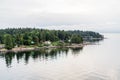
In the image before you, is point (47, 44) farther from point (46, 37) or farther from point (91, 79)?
point (91, 79)

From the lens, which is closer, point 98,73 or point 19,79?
point 19,79

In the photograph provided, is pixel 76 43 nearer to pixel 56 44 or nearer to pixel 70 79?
pixel 56 44

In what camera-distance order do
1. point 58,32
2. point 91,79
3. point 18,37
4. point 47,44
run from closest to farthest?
point 91,79
point 18,37
point 47,44
point 58,32

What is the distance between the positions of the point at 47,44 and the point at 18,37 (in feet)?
54.4

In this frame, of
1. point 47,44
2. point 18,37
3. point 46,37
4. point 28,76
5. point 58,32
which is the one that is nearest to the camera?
point 28,76

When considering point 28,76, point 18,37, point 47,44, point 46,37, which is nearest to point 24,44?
point 18,37

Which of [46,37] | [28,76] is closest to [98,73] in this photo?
[28,76]

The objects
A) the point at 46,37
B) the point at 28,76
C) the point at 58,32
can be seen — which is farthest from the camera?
the point at 58,32

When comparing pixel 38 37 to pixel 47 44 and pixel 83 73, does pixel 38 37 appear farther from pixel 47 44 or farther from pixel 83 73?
pixel 83 73

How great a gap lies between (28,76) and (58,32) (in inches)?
3934

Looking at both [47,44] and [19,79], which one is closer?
[19,79]

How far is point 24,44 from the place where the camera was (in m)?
101

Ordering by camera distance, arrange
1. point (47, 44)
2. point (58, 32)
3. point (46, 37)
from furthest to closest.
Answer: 1. point (58, 32)
2. point (46, 37)
3. point (47, 44)

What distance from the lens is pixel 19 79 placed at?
120ft
